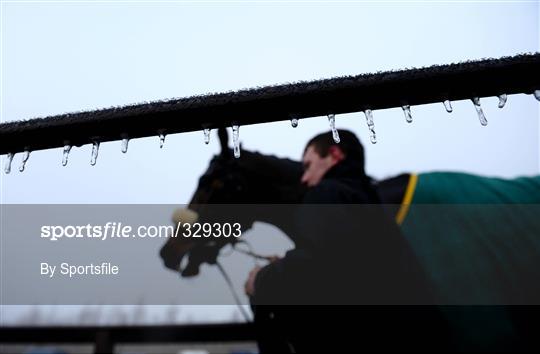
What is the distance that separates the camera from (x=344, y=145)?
9.39 feet

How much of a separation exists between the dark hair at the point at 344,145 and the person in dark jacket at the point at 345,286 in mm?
299

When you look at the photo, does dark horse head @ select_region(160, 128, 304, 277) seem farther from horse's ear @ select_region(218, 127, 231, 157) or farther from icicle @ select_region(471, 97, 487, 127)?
icicle @ select_region(471, 97, 487, 127)

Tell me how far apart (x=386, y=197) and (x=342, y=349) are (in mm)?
1128

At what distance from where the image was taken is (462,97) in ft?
1.95

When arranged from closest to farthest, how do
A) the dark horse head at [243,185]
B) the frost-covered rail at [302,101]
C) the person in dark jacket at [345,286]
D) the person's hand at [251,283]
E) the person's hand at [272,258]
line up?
the frost-covered rail at [302,101] < the person in dark jacket at [345,286] < the person's hand at [251,283] < the person's hand at [272,258] < the dark horse head at [243,185]

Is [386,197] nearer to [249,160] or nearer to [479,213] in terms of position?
[479,213]

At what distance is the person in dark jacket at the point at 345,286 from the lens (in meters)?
2.21

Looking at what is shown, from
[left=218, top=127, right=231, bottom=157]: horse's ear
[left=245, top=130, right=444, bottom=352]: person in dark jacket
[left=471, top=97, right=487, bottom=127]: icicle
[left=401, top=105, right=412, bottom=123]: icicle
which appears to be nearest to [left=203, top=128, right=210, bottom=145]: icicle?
[left=401, top=105, right=412, bottom=123]: icicle

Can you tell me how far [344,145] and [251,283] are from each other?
→ 4.50ft

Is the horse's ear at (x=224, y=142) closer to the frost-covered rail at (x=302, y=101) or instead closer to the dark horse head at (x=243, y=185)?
the dark horse head at (x=243, y=185)

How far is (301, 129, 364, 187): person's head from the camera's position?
9.25ft

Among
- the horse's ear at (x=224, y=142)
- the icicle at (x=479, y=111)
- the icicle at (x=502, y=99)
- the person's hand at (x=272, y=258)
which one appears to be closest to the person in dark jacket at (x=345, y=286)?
the person's hand at (x=272, y=258)

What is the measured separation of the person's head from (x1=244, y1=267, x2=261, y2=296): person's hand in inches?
34.7

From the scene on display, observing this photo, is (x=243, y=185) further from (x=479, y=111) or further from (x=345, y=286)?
(x=479, y=111)
